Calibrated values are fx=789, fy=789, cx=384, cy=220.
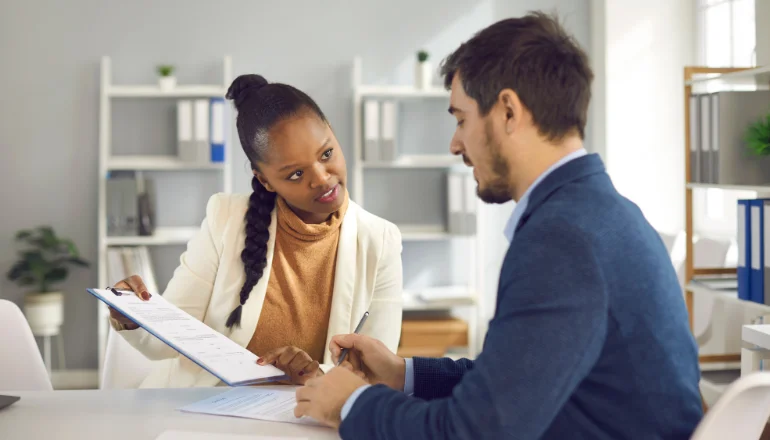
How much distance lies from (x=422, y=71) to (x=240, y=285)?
261cm

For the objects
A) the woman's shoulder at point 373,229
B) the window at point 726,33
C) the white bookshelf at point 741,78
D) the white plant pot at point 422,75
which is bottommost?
the woman's shoulder at point 373,229

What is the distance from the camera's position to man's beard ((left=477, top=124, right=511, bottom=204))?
107cm

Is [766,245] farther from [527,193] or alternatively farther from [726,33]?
[527,193]

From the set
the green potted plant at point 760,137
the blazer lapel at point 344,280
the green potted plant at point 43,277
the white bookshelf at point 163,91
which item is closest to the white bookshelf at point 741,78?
the green potted plant at point 760,137

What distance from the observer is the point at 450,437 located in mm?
943

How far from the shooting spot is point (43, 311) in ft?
13.1

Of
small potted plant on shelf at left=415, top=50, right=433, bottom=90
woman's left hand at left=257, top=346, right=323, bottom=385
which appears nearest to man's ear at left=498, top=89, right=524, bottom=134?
woman's left hand at left=257, top=346, right=323, bottom=385

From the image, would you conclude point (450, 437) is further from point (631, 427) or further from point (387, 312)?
point (387, 312)

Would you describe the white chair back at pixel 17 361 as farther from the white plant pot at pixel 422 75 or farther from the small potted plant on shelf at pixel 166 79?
the white plant pot at pixel 422 75

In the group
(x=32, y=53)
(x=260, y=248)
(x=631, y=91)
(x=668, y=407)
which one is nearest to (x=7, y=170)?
(x=32, y=53)

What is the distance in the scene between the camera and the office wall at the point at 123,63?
4.20 meters

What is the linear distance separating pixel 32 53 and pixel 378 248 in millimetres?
3113

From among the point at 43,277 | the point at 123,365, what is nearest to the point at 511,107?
the point at 123,365

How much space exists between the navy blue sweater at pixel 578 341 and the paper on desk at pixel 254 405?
0.31 m
